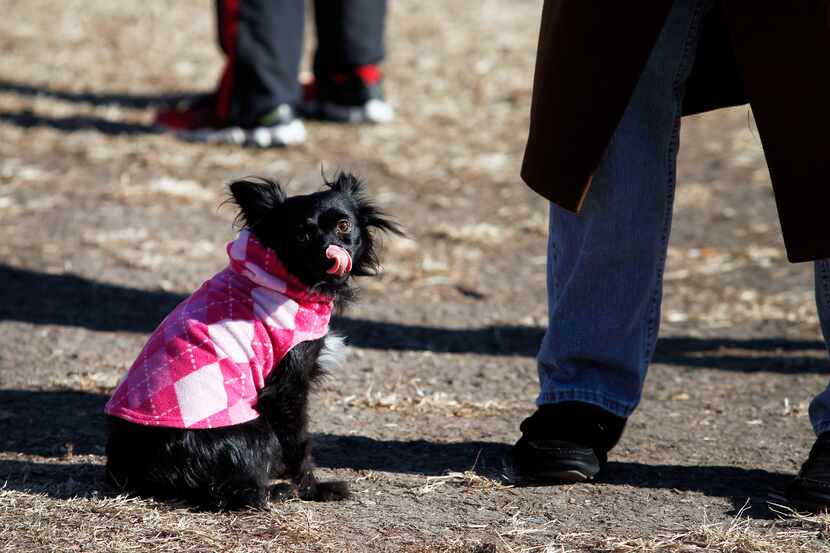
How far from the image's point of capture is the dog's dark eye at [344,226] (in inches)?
112

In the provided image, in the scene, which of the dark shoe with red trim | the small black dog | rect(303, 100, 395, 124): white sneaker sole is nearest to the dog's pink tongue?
the small black dog

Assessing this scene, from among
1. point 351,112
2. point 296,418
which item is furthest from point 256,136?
point 296,418

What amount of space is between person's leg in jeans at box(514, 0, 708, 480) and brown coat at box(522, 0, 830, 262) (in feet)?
0.33

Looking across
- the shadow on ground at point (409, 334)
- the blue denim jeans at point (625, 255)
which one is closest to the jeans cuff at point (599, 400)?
the blue denim jeans at point (625, 255)

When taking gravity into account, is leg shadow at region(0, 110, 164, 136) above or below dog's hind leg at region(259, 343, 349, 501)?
above

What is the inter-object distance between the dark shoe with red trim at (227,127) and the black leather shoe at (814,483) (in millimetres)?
4567

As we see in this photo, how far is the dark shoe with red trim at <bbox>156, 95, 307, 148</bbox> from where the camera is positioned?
693 cm

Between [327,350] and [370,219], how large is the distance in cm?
38

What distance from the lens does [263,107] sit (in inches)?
268

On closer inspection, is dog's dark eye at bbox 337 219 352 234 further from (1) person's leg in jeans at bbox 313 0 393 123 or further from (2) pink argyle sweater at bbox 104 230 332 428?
(1) person's leg in jeans at bbox 313 0 393 123

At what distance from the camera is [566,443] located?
3094mm

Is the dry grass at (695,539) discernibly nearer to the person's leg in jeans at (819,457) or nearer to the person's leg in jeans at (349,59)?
the person's leg in jeans at (819,457)

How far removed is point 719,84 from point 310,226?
1.22 m

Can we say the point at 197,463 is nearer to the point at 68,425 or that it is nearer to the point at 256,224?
the point at 256,224
